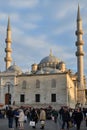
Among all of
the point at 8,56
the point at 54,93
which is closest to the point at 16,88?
the point at 54,93

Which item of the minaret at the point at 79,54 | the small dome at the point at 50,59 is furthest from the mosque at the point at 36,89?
the small dome at the point at 50,59

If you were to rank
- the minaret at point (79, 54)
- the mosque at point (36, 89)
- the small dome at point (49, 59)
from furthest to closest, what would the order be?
the small dome at point (49, 59), the minaret at point (79, 54), the mosque at point (36, 89)

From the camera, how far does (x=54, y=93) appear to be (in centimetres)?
4084

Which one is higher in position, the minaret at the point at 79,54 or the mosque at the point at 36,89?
the minaret at the point at 79,54

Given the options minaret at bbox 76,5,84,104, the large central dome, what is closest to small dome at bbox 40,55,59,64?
the large central dome

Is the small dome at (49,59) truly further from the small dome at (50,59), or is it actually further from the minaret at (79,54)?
the minaret at (79,54)

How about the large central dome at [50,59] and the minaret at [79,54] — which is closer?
the minaret at [79,54]

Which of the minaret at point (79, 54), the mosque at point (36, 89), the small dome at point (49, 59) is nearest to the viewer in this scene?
the mosque at point (36, 89)

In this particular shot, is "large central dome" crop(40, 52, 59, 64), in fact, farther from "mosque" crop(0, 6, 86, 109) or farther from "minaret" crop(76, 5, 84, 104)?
"mosque" crop(0, 6, 86, 109)

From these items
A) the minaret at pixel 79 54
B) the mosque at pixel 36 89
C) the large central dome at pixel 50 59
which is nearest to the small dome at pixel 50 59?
the large central dome at pixel 50 59

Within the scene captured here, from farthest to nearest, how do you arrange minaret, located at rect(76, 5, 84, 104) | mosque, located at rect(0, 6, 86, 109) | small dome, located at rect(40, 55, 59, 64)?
small dome, located at rect(40, 55, 59, 64) < minaret, located at rect(76, 5, 84, 104) < mosque, located at rect(0, 6, 86, 109)

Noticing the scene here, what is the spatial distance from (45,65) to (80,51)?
9.02 m

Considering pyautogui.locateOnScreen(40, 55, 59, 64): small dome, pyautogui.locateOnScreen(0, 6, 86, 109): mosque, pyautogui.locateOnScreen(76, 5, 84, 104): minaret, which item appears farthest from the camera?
Result: pyautogui.locateOnScreen(40, 55, 59, 64): small dome

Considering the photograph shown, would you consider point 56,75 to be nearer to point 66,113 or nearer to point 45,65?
point 45,65
